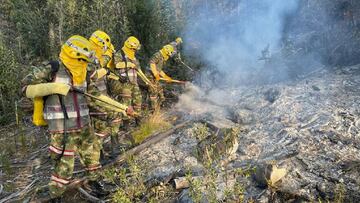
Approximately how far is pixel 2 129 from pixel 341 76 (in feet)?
24.8

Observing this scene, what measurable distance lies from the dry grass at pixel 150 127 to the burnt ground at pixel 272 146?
41 cm

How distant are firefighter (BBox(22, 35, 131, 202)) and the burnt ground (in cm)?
72

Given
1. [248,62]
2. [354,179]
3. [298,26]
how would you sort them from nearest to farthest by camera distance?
[354,179] → [298,26] → [248,62]

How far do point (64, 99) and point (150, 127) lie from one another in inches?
113

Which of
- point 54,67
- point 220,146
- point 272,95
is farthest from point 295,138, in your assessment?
point 54,67

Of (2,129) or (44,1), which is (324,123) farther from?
(44,1)

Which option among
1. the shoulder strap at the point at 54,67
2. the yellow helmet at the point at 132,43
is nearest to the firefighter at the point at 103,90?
the yellow helmet at the point at 132,43

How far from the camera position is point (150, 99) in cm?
864

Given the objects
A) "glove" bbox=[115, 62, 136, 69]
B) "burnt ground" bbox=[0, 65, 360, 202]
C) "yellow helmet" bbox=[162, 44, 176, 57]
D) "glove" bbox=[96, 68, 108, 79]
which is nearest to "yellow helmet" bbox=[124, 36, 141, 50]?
"glove" bbox=[115, 62, 136, 69]

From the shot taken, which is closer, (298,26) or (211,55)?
(298,26)

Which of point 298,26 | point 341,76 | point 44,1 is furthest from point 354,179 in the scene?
point 44,1

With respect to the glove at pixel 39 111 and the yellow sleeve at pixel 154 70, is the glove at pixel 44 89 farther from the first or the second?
the yellow sleeve at pixel 154 70

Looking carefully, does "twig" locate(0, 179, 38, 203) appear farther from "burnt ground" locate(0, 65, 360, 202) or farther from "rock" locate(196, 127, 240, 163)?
"rock" locate(196, 127, 240, 163)

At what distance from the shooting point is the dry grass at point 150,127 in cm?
681
